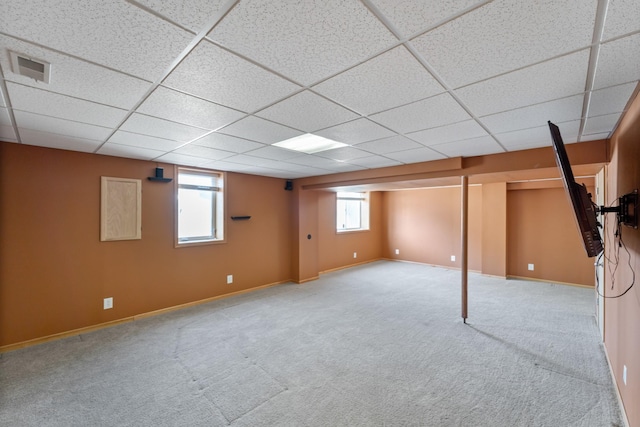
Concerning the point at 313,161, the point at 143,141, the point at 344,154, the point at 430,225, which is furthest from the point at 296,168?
the point at 430,225

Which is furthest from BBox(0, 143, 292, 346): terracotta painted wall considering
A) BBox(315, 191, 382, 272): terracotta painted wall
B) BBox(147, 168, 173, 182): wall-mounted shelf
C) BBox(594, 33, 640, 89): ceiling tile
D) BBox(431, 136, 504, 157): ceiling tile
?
BBox(594, 33, 640, 89): ceiling tile

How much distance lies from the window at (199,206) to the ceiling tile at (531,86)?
4.10 m

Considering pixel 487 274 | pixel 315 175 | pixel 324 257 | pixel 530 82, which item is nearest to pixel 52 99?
pixel 530 82

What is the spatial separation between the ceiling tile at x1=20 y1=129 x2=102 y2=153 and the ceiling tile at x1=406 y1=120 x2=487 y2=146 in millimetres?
3424

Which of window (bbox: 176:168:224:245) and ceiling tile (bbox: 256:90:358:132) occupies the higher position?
ceiling tile (bbox: 256:90:358:132)

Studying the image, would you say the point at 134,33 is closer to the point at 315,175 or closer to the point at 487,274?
the point at 315,175

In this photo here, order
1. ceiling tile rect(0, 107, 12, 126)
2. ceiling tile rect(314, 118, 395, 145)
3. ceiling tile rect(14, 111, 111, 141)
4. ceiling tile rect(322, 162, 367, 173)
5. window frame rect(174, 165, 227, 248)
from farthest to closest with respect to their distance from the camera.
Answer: window frame rect(174, 165, 227, 248)
ceiling tile rect(322, 162, 367, 173)
ceiling tile rect(314, 118, 395, 145)
ceiling tile rect(14, 111, 111, 141)
ceiling tile rect(0, 107, 12, 126)

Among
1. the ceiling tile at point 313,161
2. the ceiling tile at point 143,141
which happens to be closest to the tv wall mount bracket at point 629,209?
the ceiling tile at point 313,161

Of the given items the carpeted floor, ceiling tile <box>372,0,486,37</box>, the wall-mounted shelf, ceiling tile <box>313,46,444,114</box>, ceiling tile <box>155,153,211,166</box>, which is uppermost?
ceiling tile <box>155,153,211,166</box>

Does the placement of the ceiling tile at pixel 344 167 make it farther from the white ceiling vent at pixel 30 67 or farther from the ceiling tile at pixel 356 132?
the white ceiling vent at pixel 30 67

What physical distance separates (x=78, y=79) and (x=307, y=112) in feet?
4.54

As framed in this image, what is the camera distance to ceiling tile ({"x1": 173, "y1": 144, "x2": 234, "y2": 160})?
319 cm

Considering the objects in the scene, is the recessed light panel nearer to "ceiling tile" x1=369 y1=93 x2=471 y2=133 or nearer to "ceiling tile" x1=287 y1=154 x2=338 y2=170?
"ceiling tile" x1=287 y1=154 x2=338 y2=170

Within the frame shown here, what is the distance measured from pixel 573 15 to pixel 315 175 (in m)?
→ 4.49
